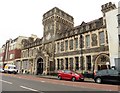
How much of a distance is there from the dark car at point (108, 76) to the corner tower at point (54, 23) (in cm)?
1854

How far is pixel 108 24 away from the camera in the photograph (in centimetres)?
2641

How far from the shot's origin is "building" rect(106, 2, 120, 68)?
24.9 metres

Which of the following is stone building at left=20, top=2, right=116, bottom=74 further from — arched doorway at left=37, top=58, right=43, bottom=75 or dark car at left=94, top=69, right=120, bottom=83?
dark car at left=94, top=69, right=120, bottom=83

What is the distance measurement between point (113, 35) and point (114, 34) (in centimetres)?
21

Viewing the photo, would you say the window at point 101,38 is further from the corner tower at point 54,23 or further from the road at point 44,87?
the road at point 44,87

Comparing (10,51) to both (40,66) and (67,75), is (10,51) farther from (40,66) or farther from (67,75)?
(67,75)

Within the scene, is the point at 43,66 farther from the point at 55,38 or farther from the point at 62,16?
the point at 62,16

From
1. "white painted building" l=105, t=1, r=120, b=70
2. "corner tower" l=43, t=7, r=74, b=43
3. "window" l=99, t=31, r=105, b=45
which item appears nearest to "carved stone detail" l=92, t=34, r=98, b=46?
"window" l=99, t=31, r=105, b=45

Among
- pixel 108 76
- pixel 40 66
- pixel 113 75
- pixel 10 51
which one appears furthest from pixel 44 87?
pixel 10 51

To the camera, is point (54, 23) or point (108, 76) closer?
point (108, 76)

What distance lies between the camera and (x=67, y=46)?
3462 centimetres

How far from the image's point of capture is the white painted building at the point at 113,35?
24969mm

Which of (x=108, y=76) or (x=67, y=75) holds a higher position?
(x=108, y=76)

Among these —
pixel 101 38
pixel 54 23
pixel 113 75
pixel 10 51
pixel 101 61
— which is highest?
pixel 54 23
